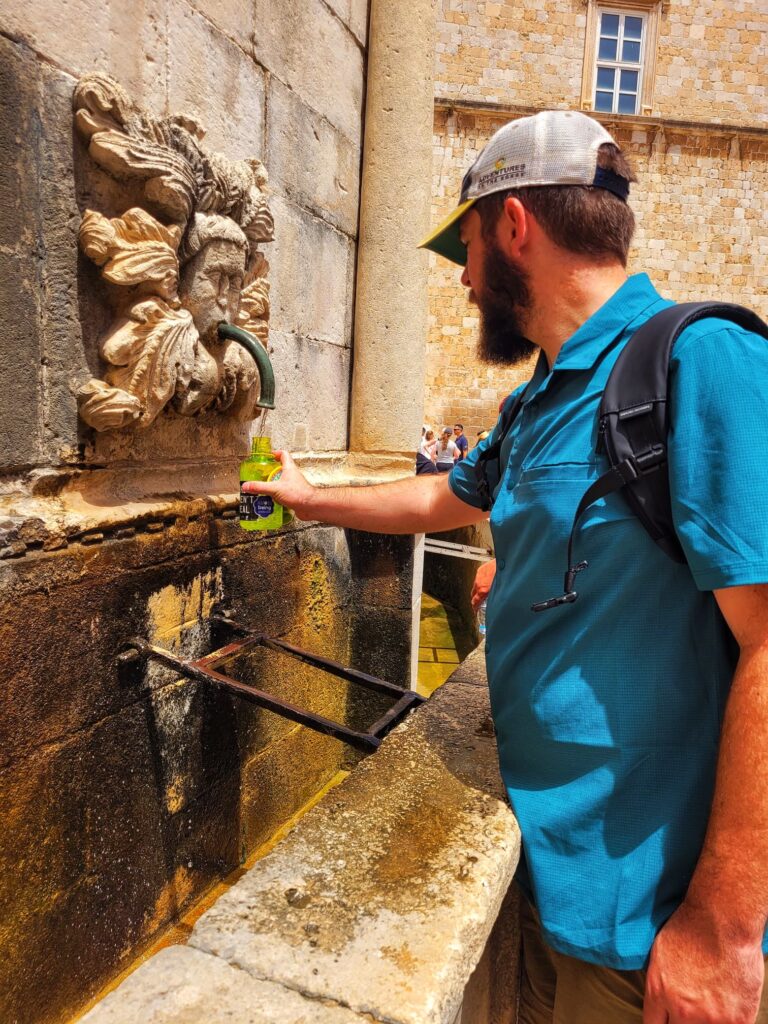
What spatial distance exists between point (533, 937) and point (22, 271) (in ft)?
6.60

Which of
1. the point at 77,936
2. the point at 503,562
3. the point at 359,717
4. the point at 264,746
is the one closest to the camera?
the point at 503,562

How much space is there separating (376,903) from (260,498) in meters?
1.29

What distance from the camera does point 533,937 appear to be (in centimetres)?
155

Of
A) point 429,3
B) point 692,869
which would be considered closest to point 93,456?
point 692,869

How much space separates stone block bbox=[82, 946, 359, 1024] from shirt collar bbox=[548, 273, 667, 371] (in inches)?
46.3

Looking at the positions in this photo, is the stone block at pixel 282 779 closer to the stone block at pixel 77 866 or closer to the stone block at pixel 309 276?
the stone block at pixel 77 866

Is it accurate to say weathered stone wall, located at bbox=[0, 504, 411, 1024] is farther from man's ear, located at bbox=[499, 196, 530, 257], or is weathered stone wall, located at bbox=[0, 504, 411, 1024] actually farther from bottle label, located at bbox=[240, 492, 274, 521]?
man's ear, located at bbox=[499, 196, 530, 257]

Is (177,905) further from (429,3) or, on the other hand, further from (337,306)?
(429,3)

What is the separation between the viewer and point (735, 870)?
1.06 metres

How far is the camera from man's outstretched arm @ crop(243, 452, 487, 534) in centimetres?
224

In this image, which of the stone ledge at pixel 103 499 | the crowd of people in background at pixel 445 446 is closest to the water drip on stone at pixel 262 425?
the stone ledge at pixel 103 499

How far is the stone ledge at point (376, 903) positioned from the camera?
1055 mm

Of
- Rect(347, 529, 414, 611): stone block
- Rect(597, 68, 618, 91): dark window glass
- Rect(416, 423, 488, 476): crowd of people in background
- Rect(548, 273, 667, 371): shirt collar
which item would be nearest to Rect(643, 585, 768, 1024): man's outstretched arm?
Rect(548, 273, 667, 371): shirt collar

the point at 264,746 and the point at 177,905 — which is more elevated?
the point at 264,746
